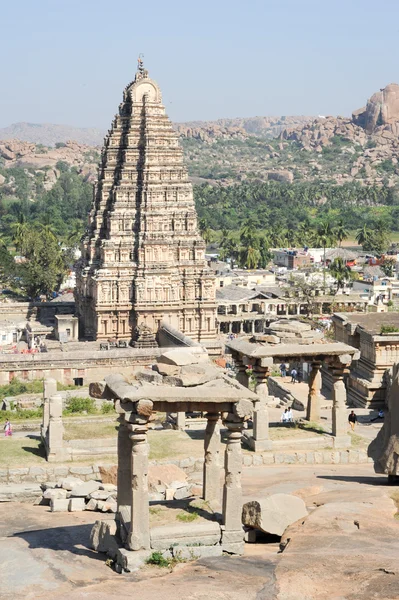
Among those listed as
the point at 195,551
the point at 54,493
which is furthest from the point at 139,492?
the point at 54,493

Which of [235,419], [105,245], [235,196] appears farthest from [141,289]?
[235,196]

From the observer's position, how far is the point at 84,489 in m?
21.6

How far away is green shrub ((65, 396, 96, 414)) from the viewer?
36956mm

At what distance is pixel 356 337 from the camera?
123 feet

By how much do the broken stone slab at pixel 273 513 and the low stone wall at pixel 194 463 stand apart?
6690 mm

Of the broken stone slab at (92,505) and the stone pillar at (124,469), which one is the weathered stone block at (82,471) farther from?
→ the stone pillar at (124,469)

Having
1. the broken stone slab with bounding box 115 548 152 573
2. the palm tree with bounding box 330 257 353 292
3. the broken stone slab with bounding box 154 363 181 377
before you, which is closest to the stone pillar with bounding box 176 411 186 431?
the broken stone slab with bounding box 154 363 181 377

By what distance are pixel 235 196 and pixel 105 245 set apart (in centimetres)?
11810

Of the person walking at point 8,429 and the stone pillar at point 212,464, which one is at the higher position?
the stone pillar at point 212,464

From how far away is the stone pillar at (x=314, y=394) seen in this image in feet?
94.6

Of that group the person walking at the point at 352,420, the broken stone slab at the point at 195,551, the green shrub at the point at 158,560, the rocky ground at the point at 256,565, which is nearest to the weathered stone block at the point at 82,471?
the rocky ground at the point at 256,565

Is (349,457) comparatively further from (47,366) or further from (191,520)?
(47,366)

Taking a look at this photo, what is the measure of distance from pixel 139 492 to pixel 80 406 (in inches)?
805

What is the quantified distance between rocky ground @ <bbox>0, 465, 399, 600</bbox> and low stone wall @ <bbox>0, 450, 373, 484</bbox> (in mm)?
4152
